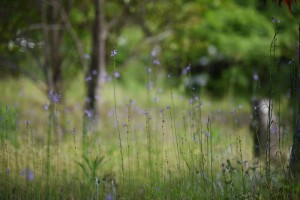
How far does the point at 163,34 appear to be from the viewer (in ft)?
26.8

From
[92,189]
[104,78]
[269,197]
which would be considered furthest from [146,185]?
[104,78]

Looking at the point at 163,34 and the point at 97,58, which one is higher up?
the point at 163,34

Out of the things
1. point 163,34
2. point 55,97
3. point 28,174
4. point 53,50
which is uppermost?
point 163,34

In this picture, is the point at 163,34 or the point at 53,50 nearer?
the point at 53,50

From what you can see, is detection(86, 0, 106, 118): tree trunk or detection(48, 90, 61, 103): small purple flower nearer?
detection(48, 90, 61, 103): small purple flower

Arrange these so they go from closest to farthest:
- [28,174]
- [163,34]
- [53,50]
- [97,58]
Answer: [28,174] < [53,50] < [97,58] < [163,34]

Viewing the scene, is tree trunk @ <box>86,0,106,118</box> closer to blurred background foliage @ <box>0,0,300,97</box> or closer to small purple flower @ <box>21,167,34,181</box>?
A: blurred background foliage @ <box>0,0,300,97</box>

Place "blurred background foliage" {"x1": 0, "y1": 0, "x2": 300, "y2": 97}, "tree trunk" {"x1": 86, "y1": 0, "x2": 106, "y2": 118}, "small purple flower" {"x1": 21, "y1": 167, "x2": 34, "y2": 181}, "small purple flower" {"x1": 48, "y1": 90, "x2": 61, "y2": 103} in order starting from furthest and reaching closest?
"tree trunk" {"x1": 86, "y1": 0, "x2": 106, "y2": 118} → "blurred background foliage" {"x1": 0, "y1": 0, "x2": 300, "y2": 97} → "small purple flower" {"x1": 48, "y1": 90, "x2": 61, "y2": 103} → "small purple flower" {"x1": 21, "y1": 167, "x2": 34, "y2": 181}

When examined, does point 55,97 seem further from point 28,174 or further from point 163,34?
point 163,34

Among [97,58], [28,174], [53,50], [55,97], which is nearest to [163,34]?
[97,58]

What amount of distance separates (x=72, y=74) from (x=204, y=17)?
258cm

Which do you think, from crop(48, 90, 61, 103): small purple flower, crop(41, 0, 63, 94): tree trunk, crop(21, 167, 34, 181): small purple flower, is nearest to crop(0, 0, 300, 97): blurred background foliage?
crop(41, 0, 63, 94): tree trunk

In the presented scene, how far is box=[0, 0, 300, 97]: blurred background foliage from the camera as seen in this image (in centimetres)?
688

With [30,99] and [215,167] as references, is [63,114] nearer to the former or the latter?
[215,167]
